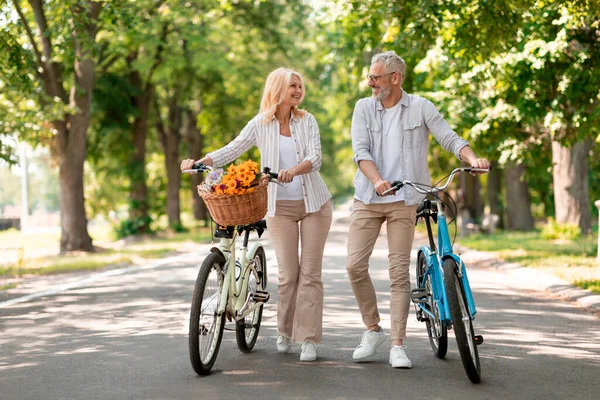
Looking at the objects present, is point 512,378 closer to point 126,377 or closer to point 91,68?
point 126,377

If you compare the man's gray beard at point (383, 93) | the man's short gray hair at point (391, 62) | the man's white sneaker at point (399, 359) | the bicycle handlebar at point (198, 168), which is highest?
the man's short gray hair at point (391, 62)

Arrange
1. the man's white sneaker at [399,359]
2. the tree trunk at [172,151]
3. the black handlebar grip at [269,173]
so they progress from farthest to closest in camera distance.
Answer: the tree trunk at [172,151] < the black handlebar grip at [269,173] < the man's white sneaker at [399,359]

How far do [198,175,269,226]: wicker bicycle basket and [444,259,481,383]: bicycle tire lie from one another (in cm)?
128

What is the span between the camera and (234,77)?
3247 cm

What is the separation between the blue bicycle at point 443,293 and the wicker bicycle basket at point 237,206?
858 millimetres

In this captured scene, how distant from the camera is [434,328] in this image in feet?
21.1

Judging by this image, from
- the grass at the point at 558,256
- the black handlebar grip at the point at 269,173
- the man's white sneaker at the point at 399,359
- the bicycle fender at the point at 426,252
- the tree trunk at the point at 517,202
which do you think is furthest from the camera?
the tree trunk at the point at 517,202

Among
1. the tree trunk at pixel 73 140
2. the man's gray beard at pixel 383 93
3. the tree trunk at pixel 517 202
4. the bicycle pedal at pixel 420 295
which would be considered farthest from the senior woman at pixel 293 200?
the tree trunk at pixel 517 202

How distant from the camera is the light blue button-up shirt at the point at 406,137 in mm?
6328

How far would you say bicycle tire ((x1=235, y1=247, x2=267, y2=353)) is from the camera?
6.63 meters

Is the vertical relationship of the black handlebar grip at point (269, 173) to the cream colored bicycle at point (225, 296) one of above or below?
above

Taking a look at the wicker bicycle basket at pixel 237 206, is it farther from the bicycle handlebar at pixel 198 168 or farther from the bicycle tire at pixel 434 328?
the bicycle tire at pixel 434 328

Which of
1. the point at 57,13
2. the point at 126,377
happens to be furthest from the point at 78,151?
the point at 126,377

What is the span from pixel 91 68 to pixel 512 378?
16658mm
